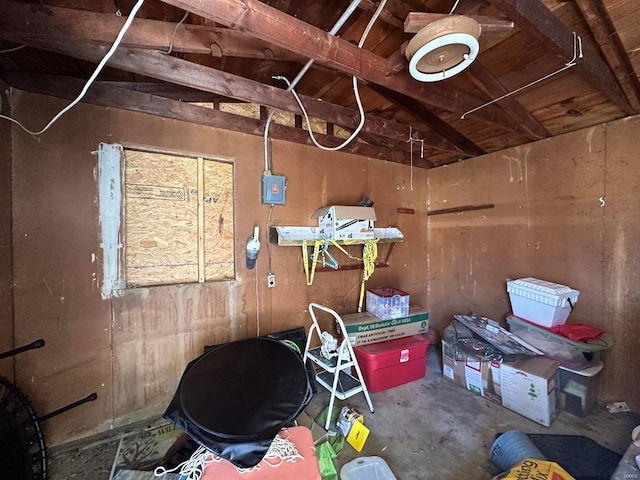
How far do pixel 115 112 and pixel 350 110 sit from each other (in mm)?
1719

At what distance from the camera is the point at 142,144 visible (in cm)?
185

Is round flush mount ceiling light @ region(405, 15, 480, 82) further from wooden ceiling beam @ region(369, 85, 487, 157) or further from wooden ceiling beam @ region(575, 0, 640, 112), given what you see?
wooden ceiling beam @ region(369, 85, 487, 157)

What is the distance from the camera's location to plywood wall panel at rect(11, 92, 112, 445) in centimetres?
156

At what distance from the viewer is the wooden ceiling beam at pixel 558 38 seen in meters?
1.07

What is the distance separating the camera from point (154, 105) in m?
1.84

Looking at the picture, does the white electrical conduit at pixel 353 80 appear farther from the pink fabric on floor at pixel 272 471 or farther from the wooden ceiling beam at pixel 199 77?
the pink fabric on floor at pixel 272 471

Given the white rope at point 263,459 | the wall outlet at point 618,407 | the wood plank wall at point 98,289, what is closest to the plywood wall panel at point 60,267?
the wood plank wall at point 98,289

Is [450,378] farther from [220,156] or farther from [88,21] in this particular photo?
[88,21]

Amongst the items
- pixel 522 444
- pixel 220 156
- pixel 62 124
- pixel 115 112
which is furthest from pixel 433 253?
pixel 62 124

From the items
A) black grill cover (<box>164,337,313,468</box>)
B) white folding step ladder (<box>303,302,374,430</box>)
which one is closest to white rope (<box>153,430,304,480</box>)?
black grill cover (<box>164,337,313,468</box>)

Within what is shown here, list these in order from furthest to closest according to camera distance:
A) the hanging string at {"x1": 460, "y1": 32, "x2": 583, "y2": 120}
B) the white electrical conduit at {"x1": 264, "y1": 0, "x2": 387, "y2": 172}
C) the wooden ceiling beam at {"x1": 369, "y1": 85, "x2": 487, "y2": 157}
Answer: the wooden ceiling beam at {"x1": 369, "y1": 85, "x2": 487, "y2": 157}, the hanging string at {"x1": 460, "y1": 32, "x2": 583, "y2": 120}, the white electrical conduit at {"x1": 264, "y1": 0, "x2": 387, "y2": 172}

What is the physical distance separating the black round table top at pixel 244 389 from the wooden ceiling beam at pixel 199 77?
1544 mm

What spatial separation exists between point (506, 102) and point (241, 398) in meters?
2.52

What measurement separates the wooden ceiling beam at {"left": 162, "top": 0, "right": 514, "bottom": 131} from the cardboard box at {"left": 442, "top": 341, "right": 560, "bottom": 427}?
1.98 meters
